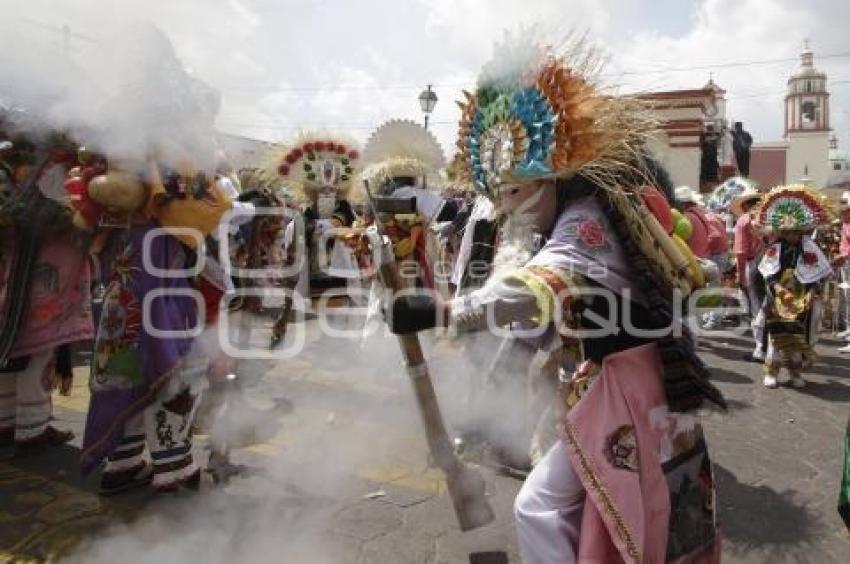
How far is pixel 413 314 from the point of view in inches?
81.7

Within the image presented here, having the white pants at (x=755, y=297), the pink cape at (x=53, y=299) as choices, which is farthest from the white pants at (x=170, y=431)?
the white pants at (x=755, y=297)

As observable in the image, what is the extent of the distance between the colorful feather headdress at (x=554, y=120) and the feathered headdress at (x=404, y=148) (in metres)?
4.07

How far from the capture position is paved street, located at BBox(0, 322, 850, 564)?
308 centimetres

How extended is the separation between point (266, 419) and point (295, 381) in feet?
3.71

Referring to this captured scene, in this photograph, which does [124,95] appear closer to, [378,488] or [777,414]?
[378,488]

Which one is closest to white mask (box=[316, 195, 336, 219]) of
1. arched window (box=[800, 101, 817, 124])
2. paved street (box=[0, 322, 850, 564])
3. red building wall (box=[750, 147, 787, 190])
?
paved street (box=[0, 322, 850, 564])

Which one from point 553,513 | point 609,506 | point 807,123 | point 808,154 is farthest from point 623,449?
point 807,123

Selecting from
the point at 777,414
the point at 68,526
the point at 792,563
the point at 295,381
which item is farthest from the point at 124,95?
the point at 777,414

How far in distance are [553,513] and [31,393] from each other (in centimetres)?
341

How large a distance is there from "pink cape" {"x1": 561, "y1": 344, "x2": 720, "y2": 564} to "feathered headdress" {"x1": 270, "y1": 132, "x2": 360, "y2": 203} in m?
5.74

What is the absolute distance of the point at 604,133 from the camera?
6.93 feet

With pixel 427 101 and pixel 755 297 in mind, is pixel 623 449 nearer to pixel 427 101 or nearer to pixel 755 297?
pixel 755 297

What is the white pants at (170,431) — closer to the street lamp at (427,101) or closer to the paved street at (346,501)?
the paved street at (346,501)

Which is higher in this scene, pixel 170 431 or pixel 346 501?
pixel 170 431
